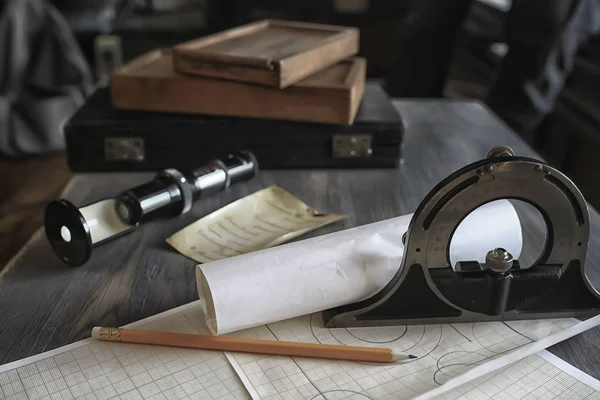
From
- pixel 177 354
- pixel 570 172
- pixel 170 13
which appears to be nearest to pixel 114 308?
pixel 177 354

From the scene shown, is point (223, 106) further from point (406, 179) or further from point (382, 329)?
point (382, 329)

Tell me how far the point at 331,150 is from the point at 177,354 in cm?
54

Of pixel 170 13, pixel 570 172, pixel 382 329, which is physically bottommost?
pixel 570 172

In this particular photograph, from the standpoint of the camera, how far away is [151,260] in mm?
779

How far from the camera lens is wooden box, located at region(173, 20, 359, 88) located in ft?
3.25

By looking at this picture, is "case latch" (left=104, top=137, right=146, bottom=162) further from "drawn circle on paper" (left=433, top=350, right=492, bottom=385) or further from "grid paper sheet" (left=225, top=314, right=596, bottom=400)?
"drawn circle on paper" (left=433, top=350, right=492, bottom=385)

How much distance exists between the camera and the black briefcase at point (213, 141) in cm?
105

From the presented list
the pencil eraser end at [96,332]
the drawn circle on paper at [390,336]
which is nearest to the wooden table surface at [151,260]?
the pencil eraser end at [96,332]

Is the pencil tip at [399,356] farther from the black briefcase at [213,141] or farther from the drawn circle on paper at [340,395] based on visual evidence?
the black briefcase at [213,141]

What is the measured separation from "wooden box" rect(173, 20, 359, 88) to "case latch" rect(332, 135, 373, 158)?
0.40ft

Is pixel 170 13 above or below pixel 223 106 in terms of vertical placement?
below

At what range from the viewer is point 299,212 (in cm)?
91

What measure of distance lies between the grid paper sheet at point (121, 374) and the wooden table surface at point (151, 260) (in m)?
0.03

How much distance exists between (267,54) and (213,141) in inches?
6.6
